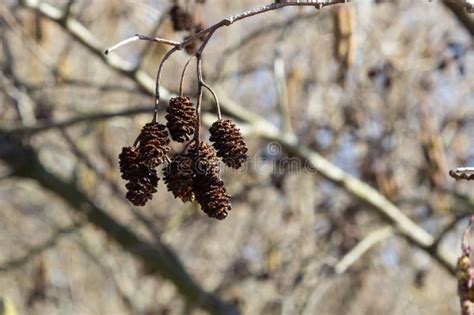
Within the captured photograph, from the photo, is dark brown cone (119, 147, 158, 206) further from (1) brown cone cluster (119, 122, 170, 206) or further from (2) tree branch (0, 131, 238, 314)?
(2) tree branch (0, 131, 238, 314)

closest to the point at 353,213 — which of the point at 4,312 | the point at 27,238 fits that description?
the point at 4,312

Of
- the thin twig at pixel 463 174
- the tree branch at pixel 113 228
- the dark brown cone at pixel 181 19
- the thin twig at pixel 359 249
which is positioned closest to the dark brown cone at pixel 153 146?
the thin twig at pixel 463 174

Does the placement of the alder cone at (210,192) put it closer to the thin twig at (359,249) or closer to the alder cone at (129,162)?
the alder cone at (129,162)

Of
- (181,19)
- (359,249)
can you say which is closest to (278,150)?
(359,249)

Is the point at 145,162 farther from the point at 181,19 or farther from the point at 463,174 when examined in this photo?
the point at 181,19

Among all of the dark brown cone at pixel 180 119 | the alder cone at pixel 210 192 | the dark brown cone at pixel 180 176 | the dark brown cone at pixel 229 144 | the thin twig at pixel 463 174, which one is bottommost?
the thin twig at pixel 463 174

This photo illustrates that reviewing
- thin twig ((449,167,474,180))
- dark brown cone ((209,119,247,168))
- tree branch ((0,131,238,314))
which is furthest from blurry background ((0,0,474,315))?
thin twig ((449,167,474,180))
